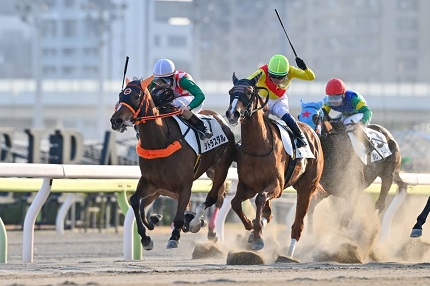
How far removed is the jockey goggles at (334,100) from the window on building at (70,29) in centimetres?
10773

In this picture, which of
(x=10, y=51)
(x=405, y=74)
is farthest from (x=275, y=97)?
(x=10, y=51)

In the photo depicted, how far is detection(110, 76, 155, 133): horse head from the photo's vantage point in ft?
→ 32.0

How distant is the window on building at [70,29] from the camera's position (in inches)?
4707

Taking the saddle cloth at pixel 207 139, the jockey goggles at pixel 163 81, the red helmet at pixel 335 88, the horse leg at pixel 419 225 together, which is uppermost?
A: the jockey goggles at pixel 163 81

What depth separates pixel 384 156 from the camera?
43.8 feet

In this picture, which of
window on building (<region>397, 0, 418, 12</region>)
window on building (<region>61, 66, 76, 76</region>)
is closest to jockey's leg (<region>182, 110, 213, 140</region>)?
window on building (<region>397, 0, 418, 12</region>)

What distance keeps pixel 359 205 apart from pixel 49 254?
3.43 metres

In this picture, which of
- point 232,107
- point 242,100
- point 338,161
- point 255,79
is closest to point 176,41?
point 338,161

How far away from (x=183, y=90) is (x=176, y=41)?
112154 mm

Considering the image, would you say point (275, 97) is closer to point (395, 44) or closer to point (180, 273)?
point (180, 273)

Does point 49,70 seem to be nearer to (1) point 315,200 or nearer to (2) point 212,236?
(1) point 315,200

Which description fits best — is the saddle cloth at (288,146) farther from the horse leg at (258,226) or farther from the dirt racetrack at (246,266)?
the dirt racetrack at (246,266)

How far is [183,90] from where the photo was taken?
11070 mm

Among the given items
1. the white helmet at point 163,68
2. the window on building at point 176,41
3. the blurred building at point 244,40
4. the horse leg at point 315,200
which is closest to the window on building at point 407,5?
the blurred building at point 244,40
